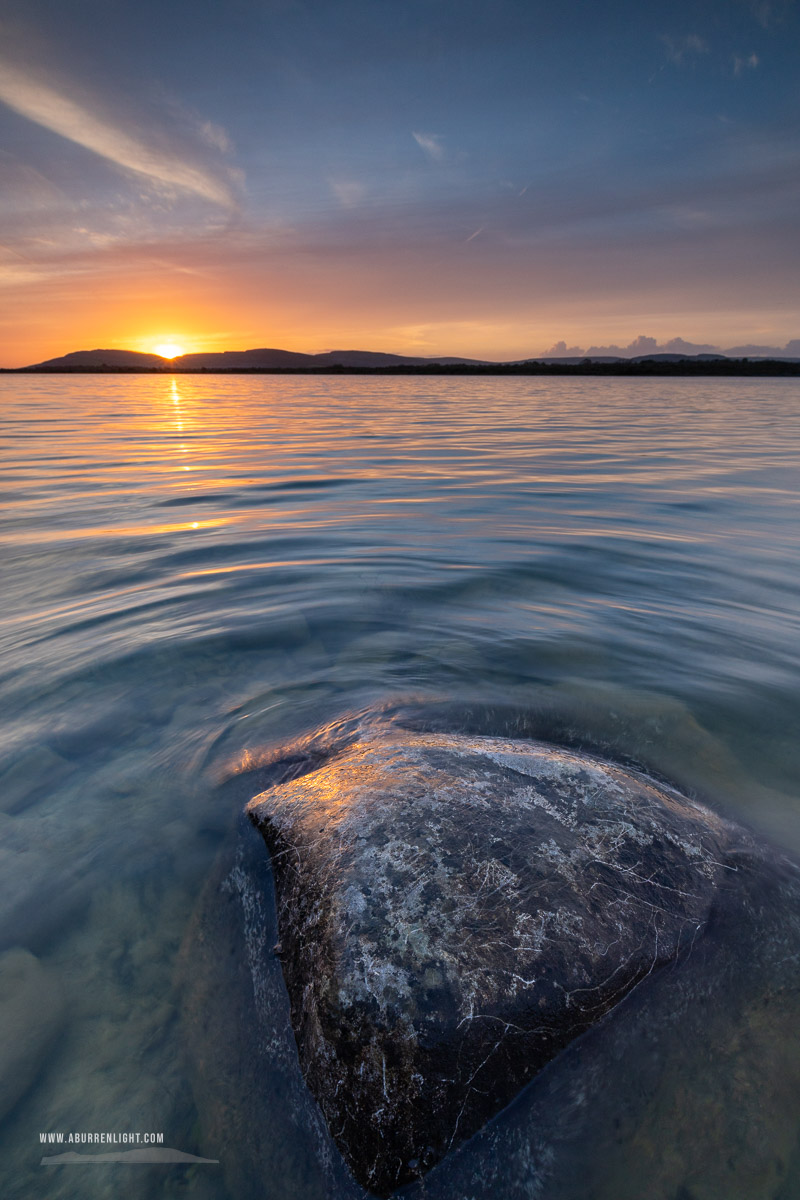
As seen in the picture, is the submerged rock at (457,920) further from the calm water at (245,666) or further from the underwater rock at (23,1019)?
the underwater rock at (23,1019)

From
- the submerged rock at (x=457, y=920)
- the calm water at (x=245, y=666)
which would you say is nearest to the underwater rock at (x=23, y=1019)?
the calm water at (x=245, y=666)

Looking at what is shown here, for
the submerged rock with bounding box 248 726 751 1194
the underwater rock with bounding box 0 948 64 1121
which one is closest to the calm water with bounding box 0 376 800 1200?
the underwater rock with bounding box 0 948 64 1121

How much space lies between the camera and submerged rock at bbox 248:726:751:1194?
6.03 ft

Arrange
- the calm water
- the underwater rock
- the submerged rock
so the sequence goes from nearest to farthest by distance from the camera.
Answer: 1. the submerged rock
2. the underwater rock
3. the calm water

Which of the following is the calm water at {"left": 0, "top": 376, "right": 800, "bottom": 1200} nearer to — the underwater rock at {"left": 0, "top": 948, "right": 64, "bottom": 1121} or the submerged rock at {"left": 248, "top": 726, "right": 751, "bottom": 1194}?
the underwater rock at {"left": 0, "top": 948, "right": 64, "bottom": 1121}

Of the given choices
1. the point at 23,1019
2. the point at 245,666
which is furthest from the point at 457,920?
the point at 245,666

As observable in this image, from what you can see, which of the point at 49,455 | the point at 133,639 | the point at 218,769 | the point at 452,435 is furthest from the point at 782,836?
the point at 452,435

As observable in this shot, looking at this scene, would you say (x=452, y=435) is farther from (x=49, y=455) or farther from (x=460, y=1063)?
(x=460, y=1063)

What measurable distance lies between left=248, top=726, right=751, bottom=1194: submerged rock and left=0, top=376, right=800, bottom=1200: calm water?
50 cm

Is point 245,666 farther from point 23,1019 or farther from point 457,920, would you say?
point 457,920

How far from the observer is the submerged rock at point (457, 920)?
1837mm

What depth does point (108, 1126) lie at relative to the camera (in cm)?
188

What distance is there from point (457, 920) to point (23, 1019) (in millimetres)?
1609

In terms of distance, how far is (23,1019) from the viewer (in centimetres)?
216
